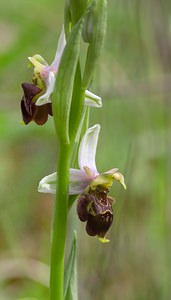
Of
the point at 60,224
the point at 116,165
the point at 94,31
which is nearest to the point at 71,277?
the point at 60,224

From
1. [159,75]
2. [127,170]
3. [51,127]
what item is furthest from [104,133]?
[159,75]

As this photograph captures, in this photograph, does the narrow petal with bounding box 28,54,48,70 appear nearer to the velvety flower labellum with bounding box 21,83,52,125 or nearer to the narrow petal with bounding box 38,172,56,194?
the velvety flower labellum with bounding box 21,83,52,125

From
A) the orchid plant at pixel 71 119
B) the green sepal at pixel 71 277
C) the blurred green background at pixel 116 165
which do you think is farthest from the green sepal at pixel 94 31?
the blurred green background at pixel 116 165

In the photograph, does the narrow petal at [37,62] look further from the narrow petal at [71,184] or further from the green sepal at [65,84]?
the narrow petal at [71,184]

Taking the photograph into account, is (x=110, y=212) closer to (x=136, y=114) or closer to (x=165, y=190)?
(x=165, y=190)

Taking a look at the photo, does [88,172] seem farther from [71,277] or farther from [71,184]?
[71,277]

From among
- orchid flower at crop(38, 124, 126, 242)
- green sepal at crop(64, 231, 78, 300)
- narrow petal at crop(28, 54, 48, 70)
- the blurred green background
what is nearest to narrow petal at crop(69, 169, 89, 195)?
orchid flower at crop(38, 124, 126, 242)
